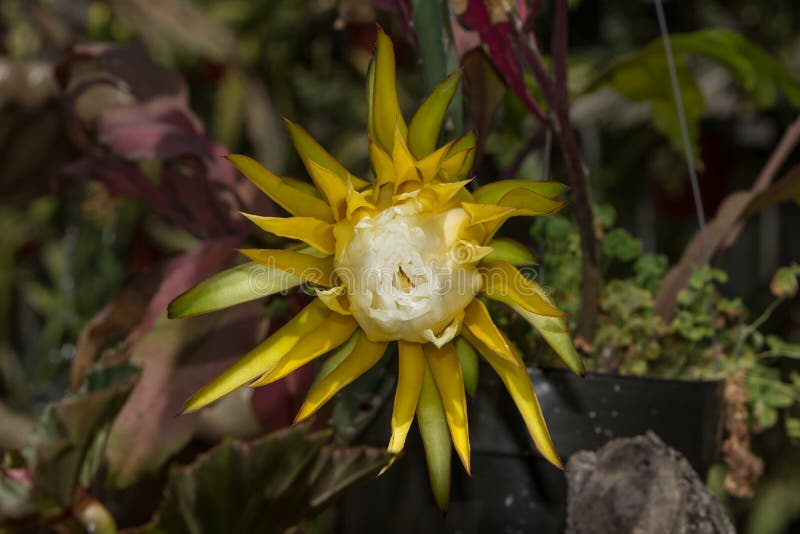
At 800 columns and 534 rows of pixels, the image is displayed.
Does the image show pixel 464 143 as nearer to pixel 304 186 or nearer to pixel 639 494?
pixel 304 186

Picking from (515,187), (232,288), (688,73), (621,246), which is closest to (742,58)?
(688,73)

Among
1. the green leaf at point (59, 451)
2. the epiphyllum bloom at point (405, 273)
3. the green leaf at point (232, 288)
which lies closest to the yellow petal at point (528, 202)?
the epiphyllum bloom at point (405, 273)

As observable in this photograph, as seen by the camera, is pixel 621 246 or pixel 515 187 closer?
pixel 515 187

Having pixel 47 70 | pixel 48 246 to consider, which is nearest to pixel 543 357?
pixel 47 70

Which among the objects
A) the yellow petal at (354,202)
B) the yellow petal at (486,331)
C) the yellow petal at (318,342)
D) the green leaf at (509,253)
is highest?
the yellow petal at (354,202)

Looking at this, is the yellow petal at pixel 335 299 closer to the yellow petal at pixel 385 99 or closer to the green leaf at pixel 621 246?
the yellow petal at pixel 385 99
